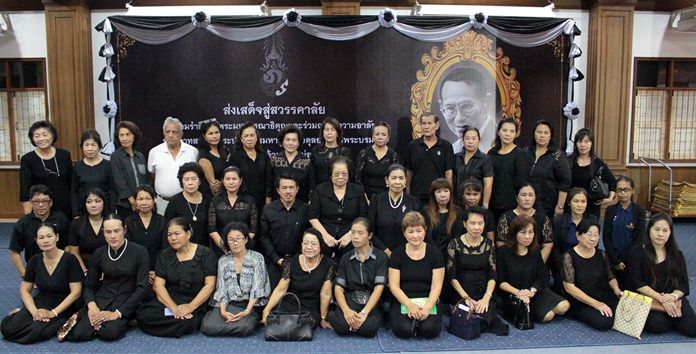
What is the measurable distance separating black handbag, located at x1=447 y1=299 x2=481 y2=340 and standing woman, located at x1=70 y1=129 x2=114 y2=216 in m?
2.81

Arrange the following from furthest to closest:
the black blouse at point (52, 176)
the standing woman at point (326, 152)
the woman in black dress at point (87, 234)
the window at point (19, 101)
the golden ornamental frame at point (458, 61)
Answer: the window at point (19, 101) → the golden ornamental frame at point (458, 61) → the standing woman at point (326, 152) → the black blouse at point (52, 176) → the woman in black dress at point (87, 234)

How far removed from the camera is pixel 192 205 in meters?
4.22

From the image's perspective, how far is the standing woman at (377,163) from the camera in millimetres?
4484

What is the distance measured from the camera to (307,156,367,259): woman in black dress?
420 cm

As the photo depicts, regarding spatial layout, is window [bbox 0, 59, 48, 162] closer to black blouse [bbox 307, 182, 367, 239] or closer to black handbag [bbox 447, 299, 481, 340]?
black blouse [bbox 307, 182, 367, 239]

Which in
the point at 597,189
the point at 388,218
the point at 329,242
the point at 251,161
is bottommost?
the point at 329,242

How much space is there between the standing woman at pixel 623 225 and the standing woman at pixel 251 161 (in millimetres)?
2915

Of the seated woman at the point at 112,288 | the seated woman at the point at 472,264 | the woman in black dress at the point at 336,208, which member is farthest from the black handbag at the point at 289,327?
the seated woman at the point at 472,264

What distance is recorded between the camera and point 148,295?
3.89 meters

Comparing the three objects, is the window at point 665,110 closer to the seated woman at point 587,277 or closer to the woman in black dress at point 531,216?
the woman in black dress at point 531,216

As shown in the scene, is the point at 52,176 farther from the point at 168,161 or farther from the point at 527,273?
the point at 527,273

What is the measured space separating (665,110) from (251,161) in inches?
247

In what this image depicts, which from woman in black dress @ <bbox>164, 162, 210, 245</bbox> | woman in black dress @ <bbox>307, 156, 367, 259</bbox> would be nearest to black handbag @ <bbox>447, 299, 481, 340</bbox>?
woman in black dress @ <bbox>307, 156, 367, 259</bbox>

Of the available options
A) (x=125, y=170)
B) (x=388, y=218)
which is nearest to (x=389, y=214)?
(x=388, y=218)
